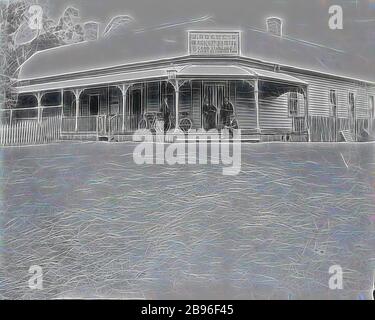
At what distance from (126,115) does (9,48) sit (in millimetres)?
1890

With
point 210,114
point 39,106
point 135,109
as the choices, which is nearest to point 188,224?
point 210,114

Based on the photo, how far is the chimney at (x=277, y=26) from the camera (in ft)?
17.4

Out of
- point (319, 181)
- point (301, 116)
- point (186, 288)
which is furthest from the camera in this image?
point (301, 116)

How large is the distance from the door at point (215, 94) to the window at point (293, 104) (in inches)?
38.8

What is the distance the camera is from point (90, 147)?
18.5ft

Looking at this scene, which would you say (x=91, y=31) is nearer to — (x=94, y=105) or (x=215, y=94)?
(x=94, y=105)

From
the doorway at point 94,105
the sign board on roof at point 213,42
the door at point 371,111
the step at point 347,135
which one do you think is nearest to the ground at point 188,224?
the step at point 347,135

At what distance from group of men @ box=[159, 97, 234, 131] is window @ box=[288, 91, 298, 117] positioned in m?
0.86

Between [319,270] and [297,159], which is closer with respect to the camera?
[319,270]

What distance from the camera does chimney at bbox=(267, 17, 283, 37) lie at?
17.4ft

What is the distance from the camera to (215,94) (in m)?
5.79

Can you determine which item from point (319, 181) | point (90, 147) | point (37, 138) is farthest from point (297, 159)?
point (37, 138)

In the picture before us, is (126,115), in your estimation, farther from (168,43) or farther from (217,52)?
(217,52)

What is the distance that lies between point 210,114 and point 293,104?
4.18 ft
